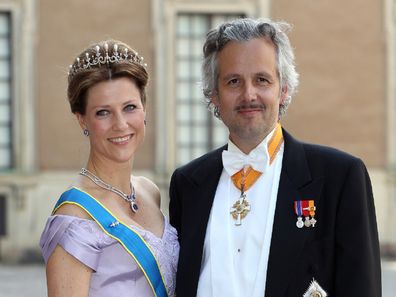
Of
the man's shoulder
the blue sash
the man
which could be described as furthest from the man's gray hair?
the blue sash

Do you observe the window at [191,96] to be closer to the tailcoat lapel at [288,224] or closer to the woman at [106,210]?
the woman at [106,210]

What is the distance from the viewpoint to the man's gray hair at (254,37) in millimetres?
3150

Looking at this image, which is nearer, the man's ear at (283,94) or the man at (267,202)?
the man at (267,202)

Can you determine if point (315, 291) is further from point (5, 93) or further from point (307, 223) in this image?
point (5, 93)

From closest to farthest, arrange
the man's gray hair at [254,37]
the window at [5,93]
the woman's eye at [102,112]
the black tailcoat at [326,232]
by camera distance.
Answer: the black tailcoat at [326,232] < the man's gray hair at [254,37] < the woman's eye at [102,112] < the window at [5,93]

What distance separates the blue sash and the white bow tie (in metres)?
0.46

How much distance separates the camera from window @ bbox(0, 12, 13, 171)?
11.4m

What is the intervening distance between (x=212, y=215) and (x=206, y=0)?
28.8 feet

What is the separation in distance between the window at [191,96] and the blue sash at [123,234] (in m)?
8.46

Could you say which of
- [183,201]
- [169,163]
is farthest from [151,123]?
[183,201]

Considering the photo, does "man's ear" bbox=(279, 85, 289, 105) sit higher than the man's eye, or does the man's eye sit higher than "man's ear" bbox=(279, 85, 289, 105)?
the man's eye

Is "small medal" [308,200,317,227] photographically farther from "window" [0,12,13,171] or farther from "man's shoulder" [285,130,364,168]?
"window" [0,12,13,171]

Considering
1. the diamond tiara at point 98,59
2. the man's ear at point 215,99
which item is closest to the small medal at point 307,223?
the man's ear at point 215,99

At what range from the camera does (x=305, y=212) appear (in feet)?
9.88
